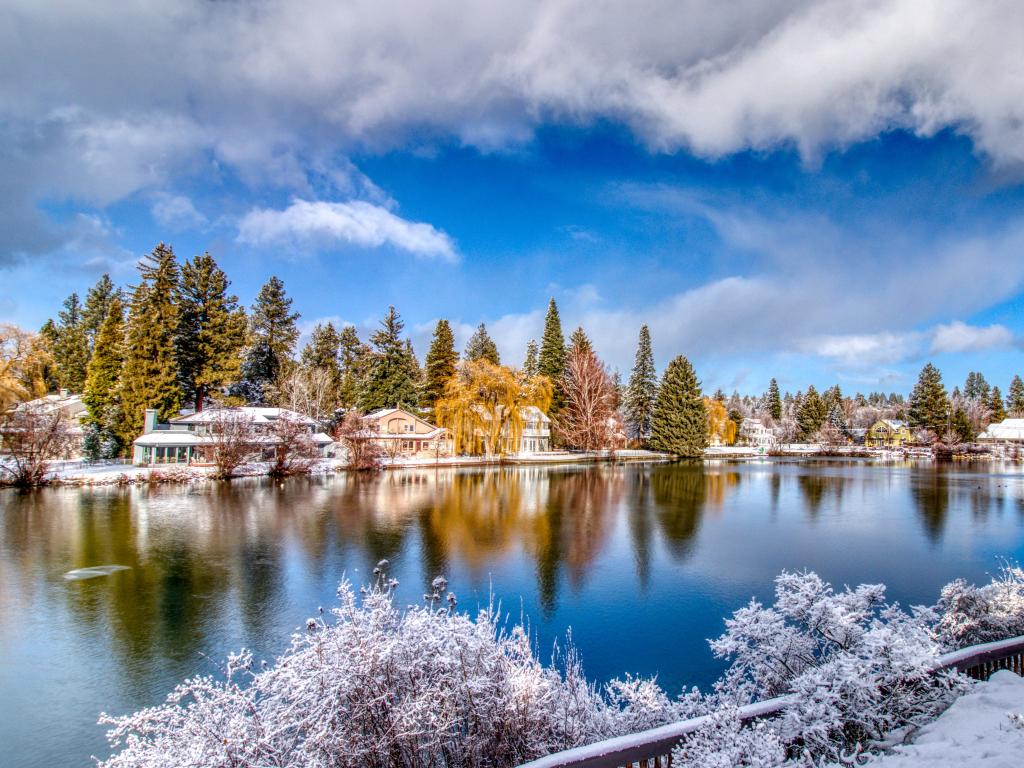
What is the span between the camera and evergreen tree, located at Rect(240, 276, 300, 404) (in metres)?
47.8

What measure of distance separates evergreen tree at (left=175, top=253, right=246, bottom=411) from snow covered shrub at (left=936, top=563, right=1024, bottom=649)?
39902 millimetres

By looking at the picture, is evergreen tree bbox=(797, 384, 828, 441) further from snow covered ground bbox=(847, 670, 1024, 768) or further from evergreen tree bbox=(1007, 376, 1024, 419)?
snow covered ground bbox=(847, 670, 1024, 768)

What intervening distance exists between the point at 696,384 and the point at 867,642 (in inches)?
1977

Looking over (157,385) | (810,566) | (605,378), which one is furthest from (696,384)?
(157,385)

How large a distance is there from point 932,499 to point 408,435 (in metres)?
33.5

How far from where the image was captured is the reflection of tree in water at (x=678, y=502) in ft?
55.2

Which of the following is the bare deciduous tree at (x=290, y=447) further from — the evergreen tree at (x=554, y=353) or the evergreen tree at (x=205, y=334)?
the evergreen tree at (x=554, y=353)

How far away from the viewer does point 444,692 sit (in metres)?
4.15

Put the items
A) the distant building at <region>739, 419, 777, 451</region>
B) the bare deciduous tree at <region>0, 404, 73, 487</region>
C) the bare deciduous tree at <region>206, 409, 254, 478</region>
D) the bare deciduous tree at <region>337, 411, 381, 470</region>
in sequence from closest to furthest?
the bare deciduous tree at <region>0, 404, 73, 487</region> < the bare deciduous tree at <region>206, 409, 254, 478</region> < the bare deciduous tree at <region>337, 411, 381, 470</region> < the distant building at <region>739, 419, 777, 451</region>

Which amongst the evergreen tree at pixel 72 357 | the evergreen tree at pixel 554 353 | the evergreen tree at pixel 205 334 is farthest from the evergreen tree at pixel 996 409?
the evergreen tree at pixel 72 357

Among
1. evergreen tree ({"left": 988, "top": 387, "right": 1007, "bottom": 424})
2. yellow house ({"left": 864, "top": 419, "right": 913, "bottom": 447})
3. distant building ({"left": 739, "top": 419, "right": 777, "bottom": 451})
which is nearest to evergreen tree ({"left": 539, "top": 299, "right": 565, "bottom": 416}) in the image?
distant building ({"left": 739, "top": 419, "right": 777, "bottom": 451})

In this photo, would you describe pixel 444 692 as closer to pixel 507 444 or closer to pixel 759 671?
pixel 759 671

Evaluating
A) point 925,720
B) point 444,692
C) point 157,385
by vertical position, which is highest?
point 157,385

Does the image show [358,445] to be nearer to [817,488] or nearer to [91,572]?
[91,572]
